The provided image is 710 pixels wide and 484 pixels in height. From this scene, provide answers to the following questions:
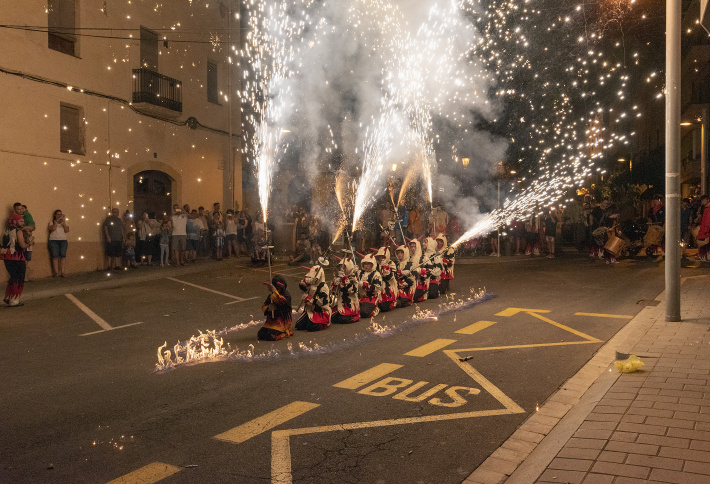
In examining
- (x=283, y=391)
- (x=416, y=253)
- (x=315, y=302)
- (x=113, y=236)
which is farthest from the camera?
(x=113, y=236)

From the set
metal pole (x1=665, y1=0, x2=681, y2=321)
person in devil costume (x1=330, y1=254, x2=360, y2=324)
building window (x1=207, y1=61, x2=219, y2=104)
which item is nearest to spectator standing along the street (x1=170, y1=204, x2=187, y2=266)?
building window (x1=207, y1=61, x2=219, y2=104)

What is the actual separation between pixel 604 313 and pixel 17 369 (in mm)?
8639

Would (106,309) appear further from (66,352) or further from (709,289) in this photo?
(709,289)

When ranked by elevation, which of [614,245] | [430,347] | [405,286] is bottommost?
[430,347]

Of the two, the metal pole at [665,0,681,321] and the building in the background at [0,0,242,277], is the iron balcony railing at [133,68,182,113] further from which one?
the metal pole at [665,0,681,321]

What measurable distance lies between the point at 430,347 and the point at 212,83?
18432 mm

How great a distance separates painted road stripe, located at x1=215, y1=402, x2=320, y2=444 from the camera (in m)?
4.88

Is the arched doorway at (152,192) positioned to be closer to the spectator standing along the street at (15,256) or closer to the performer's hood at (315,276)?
the spectator standing along the street at (15,256)

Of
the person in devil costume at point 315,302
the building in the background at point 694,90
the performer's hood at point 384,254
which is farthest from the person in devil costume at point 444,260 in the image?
the building in the background at point 694,90

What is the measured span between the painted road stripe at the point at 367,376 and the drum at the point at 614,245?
13053mm

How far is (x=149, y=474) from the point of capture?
420cm

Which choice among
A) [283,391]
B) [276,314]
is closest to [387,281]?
[276,314]

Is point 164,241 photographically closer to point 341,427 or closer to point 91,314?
point 91,314

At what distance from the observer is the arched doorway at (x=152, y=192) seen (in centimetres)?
2012
